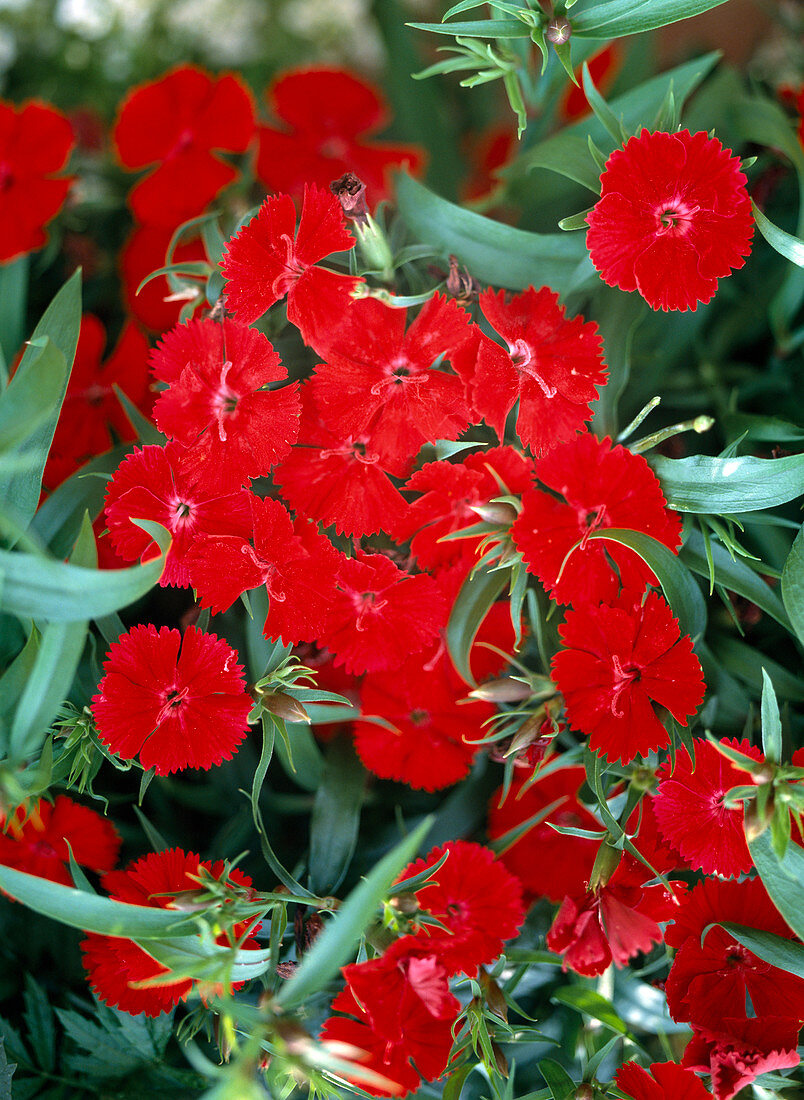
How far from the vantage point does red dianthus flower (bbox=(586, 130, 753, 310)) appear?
0.73 m

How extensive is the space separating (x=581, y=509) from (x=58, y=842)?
630mm

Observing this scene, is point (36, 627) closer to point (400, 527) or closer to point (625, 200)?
point (400, 527)

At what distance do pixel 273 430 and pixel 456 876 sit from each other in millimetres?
460

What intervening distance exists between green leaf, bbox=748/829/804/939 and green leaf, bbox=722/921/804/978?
3 cm

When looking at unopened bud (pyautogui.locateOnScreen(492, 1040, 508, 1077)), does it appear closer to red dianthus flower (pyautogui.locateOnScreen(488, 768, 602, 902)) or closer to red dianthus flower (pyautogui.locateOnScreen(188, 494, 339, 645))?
red dianthus flower (pyautogui.locateOnScreen(488, 768, 602, 902))

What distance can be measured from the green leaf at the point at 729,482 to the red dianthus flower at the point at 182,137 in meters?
0.69

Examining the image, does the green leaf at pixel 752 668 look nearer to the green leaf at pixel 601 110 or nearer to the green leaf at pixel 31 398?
the green leaf at pixel 601 110

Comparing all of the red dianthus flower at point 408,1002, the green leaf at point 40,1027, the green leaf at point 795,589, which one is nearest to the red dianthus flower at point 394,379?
the green leaf at point 795,589

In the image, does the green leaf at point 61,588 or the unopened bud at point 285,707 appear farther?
the unopened bud at point 285,707

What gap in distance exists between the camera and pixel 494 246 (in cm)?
88

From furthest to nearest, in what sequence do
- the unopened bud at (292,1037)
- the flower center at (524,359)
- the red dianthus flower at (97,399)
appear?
the red dianthus flower at (97,399)
the flower center at (524,359)
the unopened bud at (292,1037)

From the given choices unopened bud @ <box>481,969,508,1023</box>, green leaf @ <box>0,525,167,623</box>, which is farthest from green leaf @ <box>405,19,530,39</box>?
unopened bud @ <box>481,969,508,1023</box>

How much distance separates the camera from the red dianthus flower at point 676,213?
73 cm

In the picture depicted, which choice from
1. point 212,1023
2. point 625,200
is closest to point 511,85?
point 625,200
